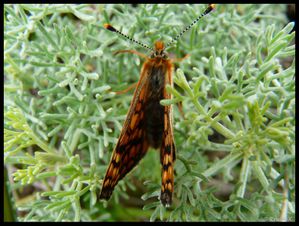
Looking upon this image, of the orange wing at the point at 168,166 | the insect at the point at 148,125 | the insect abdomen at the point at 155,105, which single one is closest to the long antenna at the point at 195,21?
the insect at the point at 148,125

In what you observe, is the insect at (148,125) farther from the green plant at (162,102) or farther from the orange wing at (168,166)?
the green plant at (162,102)

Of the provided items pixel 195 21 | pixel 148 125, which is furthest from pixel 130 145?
pixel 195 21

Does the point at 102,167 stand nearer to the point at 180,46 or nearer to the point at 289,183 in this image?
the point at 180,46

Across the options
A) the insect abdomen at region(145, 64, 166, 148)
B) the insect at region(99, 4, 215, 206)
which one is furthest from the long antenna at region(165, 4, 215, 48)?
the insect abdomen at region(145, 64, 166, 148)
